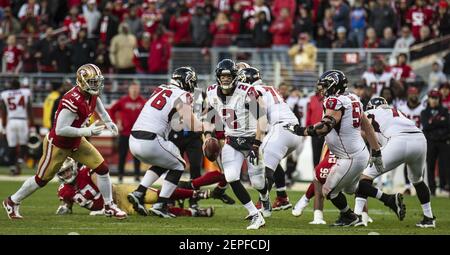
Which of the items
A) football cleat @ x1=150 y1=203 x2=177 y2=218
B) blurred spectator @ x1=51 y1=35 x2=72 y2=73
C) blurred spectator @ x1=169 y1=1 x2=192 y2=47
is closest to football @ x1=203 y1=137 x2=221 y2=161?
football cleat @ x1=150 y1=203 x2=177 y2=218

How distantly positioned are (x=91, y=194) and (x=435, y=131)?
248 inches

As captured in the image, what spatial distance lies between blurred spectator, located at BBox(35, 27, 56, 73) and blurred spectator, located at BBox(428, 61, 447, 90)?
8.29 meters

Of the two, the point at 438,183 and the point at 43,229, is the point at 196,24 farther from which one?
the point at 43,229

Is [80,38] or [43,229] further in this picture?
[80,38]

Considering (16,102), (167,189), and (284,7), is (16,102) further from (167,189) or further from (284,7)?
(167,189)

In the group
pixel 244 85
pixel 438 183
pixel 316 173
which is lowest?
pixel 438 183

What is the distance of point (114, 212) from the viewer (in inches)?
472

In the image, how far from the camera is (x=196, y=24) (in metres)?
22.2

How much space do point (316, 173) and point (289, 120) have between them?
1620 mm

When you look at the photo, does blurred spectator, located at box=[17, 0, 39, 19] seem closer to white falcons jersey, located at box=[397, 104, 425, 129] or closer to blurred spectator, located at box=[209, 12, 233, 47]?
blurred spectator, located at box=[209, 12, 233, 47]

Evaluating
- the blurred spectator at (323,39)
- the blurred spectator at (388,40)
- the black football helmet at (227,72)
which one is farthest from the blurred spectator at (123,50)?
the black football helmet at (227,72)

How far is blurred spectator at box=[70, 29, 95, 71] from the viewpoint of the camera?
2192 centimetres

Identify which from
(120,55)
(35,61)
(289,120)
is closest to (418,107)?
(289,120)

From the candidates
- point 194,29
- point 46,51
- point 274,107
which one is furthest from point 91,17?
point 274,107
